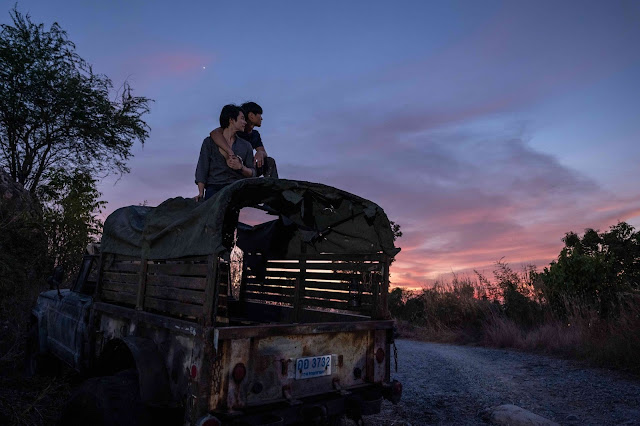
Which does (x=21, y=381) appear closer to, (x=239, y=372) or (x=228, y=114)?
(x=239, y=372)

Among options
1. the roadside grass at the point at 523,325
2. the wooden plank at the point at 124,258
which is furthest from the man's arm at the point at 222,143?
the roadside grass at the point at 523,325

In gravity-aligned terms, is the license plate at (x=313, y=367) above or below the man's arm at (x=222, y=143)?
below

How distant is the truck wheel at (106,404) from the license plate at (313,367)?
4.24ft

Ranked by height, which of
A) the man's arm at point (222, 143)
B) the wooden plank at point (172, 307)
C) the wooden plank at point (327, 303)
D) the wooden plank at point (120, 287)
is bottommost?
the wooden plank at point (172, 307)

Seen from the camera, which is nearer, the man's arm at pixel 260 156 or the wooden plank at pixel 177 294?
the wooden plank at pixel 177 294

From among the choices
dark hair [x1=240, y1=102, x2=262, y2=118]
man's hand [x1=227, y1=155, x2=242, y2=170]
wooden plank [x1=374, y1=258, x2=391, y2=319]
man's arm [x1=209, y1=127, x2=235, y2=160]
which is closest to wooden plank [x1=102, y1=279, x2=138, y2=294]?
man's hand [x1=227, y1=155, x2=242, y2=170]

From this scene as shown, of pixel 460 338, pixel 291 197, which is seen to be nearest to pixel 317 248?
pixel 291 197

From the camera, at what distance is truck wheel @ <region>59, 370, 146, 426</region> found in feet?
11.5

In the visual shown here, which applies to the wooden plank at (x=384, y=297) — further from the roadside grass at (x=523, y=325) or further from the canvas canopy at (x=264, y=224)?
the roadside grass at (x=523, y=325)

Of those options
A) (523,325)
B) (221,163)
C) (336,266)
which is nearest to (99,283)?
(221,163)

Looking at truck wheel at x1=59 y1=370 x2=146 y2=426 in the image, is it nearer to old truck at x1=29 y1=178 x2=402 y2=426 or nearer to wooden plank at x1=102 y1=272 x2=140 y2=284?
old truck at x1=29 y1=178 x2=402 y2=426

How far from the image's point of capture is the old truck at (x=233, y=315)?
3.46 metres

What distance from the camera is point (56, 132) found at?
64.6 ft

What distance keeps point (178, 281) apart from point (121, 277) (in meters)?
1.39
